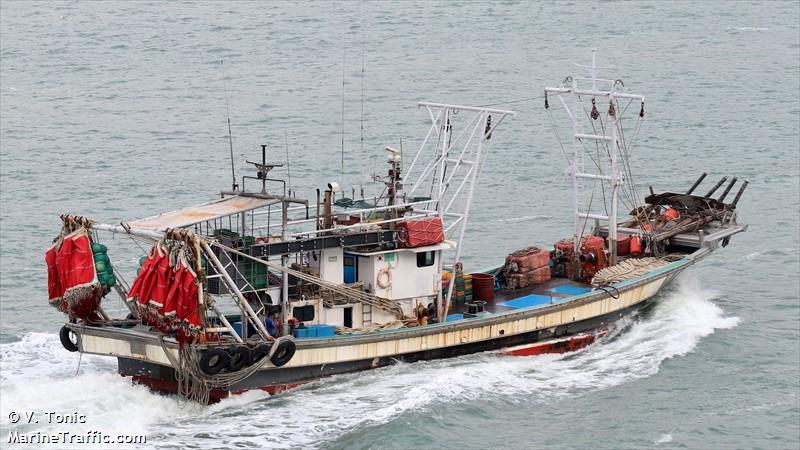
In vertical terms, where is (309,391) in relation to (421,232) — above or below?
below

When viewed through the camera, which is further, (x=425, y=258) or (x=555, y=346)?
(x=555, y=346)

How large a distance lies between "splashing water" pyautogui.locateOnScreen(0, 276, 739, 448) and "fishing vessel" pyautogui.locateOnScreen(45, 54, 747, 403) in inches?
18.5

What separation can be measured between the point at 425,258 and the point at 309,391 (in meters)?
5.10

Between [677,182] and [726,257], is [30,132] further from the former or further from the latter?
[726,257]

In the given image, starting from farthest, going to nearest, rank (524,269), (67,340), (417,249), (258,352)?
1. (524,269)
2. (417,249)
3. (67,340)
4. (258,352)

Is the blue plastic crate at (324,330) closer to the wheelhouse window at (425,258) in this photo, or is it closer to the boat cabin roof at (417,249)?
the boat cabin roof at (417,249)

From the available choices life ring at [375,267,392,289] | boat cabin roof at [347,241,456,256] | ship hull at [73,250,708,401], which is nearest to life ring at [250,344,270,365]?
ship hull at [73,250,708,401]

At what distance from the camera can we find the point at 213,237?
3719 centimetres

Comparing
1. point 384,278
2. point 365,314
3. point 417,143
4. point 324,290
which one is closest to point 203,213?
point 324,290

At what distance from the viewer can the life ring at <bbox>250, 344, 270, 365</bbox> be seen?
118ft

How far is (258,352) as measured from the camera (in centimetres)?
3600

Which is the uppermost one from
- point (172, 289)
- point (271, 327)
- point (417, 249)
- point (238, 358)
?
point (417, 249)

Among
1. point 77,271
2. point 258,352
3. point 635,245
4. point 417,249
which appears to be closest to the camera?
point 258,352

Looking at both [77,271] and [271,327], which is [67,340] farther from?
[271,327]
